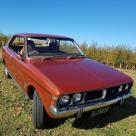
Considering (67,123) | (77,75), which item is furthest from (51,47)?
(67,123)

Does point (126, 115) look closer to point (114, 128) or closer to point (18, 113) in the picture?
point (114, 128)

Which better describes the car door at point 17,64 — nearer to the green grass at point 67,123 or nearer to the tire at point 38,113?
the green grass at point 67,123

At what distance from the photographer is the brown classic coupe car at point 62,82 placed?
4.11 meters

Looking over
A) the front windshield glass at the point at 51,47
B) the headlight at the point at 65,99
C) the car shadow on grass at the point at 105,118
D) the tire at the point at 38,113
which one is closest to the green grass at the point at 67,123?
the car shadow on grass at the point at 105,118

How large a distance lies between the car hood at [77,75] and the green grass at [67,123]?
0.66m

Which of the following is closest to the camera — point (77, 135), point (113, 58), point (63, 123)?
point (77, 135)

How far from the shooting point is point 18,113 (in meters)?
5.35

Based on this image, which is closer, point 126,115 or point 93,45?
point 126,115

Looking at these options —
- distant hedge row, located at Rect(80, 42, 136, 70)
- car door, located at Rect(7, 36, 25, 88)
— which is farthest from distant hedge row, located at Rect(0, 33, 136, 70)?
car door, located at Rect(7, 36, 25, 88)

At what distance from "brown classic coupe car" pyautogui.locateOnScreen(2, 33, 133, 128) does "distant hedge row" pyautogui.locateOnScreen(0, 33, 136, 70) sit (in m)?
35.3

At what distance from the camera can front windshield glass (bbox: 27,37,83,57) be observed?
18.9 ft

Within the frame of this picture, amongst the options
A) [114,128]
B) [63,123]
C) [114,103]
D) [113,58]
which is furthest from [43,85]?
[113,58]

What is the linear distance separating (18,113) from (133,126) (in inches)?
97.3

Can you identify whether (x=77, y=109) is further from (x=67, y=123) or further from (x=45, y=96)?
(x=67, y=123)
